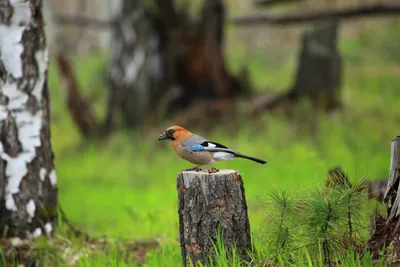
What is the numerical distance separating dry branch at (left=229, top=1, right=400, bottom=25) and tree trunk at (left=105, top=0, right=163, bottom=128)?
2.48 meters

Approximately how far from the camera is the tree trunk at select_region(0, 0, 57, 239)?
19.8ft

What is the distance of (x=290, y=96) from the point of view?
1391 centimetres

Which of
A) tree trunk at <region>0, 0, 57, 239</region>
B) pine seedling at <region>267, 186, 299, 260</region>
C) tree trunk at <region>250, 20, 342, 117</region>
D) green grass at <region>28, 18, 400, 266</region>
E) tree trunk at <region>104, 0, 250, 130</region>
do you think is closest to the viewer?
pine seedling at <region>267, 186, 299, 260</region>

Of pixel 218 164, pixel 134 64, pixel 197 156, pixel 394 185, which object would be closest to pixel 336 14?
pixel 134 64

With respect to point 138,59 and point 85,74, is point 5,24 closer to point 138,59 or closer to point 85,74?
point 138,59

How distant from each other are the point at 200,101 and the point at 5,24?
327 inches

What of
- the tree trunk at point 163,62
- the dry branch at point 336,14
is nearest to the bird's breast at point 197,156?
the tree trunk at point 163,62

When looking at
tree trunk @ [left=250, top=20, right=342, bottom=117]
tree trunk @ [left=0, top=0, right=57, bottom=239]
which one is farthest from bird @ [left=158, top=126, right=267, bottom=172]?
tree trunk @ [left=250, top=20, right=342, bottom=117]

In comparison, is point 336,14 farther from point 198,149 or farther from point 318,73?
point 198,149

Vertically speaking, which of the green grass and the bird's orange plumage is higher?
the bird's orange plumage

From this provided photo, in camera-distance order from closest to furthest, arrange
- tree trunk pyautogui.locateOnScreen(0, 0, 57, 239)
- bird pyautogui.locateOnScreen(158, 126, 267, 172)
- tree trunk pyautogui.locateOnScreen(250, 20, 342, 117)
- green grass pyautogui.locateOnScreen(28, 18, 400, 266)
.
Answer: bird pyautogui.locateOnScreen(158, 126, 267, 172) → tree trunk pyautogui.locateOnScreen(0, 0, 57, 239) → green grass pyautogui.locateOnScreen(28, 18, 400, 266) → tree trunk pyautogui.locateOnScreen(250, 20, 342, 117)

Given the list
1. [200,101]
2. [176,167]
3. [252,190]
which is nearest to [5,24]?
[252,190]

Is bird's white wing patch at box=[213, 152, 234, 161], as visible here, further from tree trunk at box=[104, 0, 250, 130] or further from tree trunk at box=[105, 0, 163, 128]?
tree trunk at box=[105, 0, 163, 128]

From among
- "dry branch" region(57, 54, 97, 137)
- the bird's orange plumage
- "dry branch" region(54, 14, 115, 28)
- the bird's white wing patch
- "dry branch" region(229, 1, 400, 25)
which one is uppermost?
"dry branch" region(54, 14, 115, 28)
